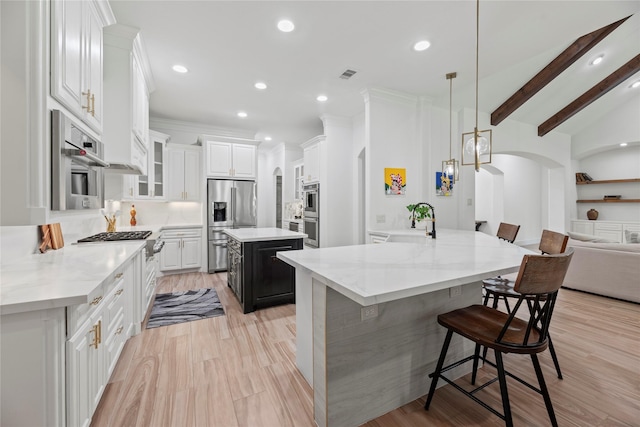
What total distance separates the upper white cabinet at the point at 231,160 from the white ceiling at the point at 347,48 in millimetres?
614

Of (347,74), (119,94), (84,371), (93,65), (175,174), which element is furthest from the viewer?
(175,174)

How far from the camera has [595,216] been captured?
723cm

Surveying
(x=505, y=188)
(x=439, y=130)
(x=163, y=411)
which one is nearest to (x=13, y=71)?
(x=163, y=411)

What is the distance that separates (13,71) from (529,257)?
8.46ft

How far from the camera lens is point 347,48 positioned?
3.07 m

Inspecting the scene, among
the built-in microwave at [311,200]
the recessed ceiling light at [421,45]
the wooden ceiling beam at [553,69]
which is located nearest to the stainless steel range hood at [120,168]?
the built-in microwave at [311,200]

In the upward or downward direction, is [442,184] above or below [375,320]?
above

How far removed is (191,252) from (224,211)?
975 millimetres

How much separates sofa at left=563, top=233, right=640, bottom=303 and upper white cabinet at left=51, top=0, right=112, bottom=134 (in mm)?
5918

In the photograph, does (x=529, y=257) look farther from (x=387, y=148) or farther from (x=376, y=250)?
(x=387, y=148)

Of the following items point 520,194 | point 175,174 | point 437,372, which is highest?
point 175,174

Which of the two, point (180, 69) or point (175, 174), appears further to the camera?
point (175, 174)

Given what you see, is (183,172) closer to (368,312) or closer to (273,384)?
(273,384)

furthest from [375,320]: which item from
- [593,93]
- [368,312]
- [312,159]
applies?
[593,93]
